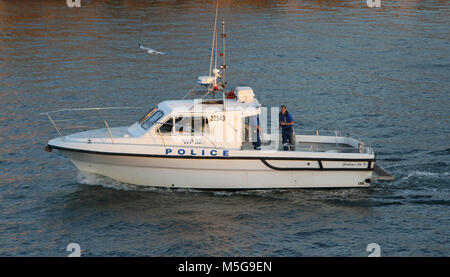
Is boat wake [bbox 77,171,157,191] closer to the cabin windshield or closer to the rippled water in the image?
the rippled water

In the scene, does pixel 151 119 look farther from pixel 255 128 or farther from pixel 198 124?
pixel 255 128

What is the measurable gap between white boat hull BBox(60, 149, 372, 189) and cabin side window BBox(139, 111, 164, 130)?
125cm

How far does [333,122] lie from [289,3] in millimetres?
44004

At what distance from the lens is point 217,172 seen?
18891mm

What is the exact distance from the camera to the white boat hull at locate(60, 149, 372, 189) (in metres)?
18.7

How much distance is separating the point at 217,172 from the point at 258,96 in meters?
14.5

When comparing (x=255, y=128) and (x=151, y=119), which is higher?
(x=151, y=119)

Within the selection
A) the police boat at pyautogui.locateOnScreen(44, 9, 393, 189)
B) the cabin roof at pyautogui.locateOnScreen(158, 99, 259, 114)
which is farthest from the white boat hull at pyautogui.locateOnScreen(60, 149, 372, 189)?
the cabin roof at pyautogui.locateOnScreen(158, 99, 259, 114)

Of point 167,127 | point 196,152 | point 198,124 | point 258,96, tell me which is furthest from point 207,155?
point 258,96

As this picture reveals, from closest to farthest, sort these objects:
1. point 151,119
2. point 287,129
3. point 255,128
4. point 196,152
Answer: point 196,152, point 151,119, point 255,128, point 287,129

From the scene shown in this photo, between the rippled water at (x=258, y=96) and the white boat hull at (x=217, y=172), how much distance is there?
0.39 metres

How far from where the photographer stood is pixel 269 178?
19.0 m

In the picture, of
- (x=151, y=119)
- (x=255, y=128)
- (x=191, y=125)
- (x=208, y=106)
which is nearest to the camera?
(x=191, y=125)
